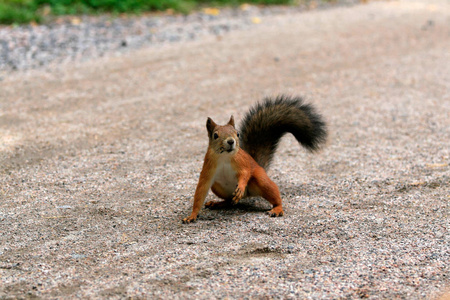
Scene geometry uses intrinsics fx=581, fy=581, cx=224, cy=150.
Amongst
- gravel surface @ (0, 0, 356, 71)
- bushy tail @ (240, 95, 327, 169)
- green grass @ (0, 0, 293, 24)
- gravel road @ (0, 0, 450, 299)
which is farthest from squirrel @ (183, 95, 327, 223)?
green grass @ (0, 0, 293, 24)

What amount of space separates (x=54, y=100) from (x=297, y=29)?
424cm

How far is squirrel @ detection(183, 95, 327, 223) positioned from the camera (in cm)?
335

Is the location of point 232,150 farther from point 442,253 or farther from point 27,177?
point 27,177

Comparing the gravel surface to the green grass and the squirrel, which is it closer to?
the green grass

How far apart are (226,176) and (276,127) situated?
61 centimetres

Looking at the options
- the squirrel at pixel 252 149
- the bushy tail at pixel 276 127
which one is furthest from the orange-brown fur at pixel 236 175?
the bushy tail at pixel 276 127

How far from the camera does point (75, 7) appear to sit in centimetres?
916

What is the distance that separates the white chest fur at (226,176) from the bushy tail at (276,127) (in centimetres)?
42

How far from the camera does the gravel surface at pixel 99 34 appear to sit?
23.4 feet

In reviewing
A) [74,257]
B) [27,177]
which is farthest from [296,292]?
[27,177]

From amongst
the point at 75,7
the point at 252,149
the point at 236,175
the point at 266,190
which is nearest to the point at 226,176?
the point at 236,175

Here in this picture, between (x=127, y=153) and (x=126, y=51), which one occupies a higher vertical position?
(x=126, y=51)

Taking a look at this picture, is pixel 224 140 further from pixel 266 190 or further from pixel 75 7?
pixel 75 7

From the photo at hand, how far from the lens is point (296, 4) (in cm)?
1052
